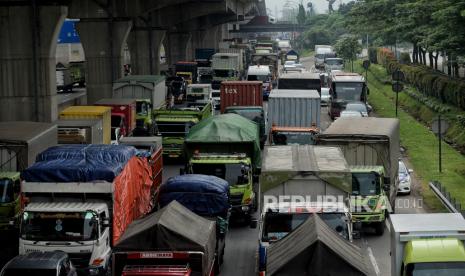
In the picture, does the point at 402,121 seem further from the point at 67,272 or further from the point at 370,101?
the point at 67,272

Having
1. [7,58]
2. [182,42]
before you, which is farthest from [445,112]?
[182,42]

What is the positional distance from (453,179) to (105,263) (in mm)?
16293

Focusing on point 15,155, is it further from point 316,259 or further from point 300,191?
point 316,259

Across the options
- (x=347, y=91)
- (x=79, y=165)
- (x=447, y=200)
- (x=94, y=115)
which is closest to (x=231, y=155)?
(x=447, y=200)

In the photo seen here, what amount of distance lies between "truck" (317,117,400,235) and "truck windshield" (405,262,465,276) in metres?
7.83

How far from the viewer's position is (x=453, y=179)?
1266 inches

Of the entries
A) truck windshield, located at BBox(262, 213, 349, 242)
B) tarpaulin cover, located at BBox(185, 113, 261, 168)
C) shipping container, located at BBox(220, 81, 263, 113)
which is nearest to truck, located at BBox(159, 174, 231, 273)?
truck windshield, located at BBox(262, 213, 349, 242)

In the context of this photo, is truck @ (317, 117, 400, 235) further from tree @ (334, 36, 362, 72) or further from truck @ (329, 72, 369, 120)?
tree @ (334, 36, 362, 72)

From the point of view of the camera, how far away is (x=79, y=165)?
2145 centimetres

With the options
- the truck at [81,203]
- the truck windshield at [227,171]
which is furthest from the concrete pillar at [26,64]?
the truck at [81,203]

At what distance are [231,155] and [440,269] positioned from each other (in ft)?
38.1

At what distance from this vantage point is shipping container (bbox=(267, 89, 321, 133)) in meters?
38.5

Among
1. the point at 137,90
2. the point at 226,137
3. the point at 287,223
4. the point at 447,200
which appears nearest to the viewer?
the point at 287,223

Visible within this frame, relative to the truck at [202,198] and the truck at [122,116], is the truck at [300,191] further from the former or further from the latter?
the truck at [122,116]
